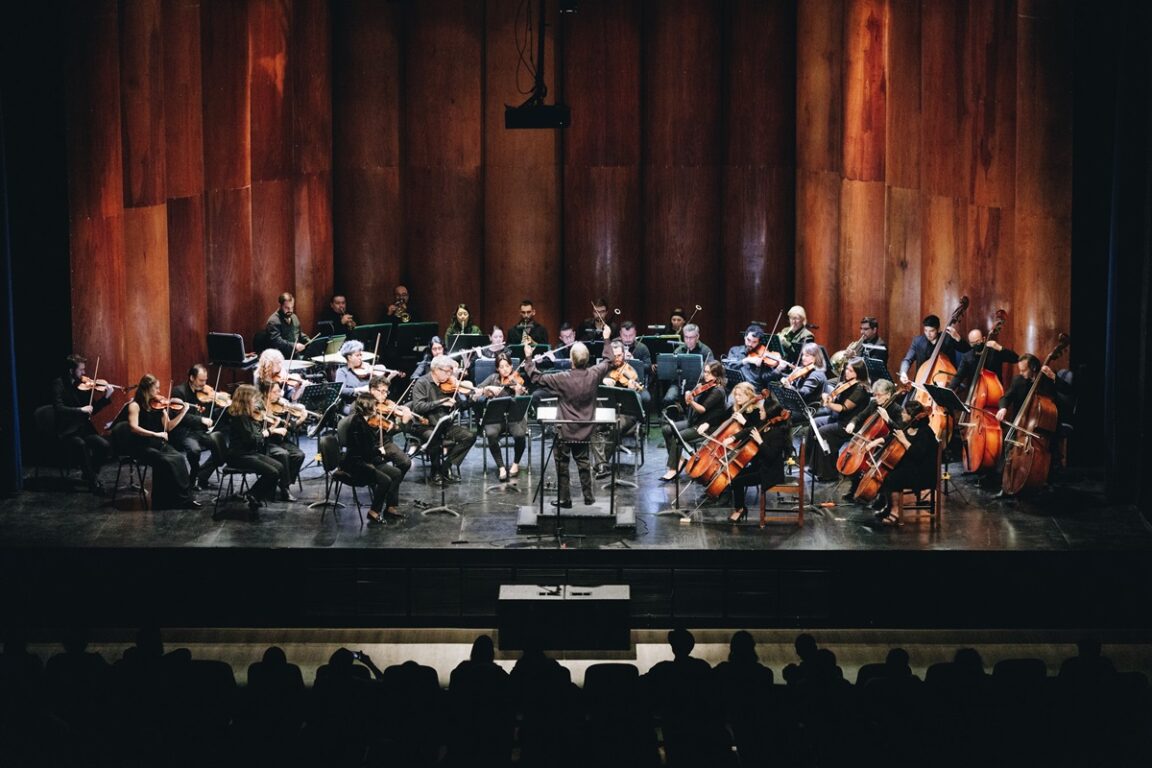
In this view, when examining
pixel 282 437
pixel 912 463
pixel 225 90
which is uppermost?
pixel 225 90

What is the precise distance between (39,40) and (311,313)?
4.43 metres

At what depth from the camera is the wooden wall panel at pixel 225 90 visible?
523 inches

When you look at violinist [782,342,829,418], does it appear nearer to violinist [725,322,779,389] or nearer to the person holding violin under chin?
violinist [725,322,779,389]

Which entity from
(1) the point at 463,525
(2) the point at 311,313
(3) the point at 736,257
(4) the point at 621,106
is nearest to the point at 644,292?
(3) the point at 736,257

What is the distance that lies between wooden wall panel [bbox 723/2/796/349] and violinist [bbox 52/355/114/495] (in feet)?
24.0

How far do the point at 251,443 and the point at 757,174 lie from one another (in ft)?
25.0

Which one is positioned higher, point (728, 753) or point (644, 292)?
point (644, 292)

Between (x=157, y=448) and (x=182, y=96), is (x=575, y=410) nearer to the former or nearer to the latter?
(x=157, y=448)

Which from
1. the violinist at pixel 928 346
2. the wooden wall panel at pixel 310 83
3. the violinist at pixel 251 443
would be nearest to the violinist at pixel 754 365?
the violinist at pixel 928 346

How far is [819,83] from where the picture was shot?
1494cm

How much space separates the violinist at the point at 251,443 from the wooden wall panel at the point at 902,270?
243 inches

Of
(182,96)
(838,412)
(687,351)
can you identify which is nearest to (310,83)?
(182,96)

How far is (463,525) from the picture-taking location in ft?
33.2

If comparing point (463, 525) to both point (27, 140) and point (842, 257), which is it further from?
point (842, 257)
